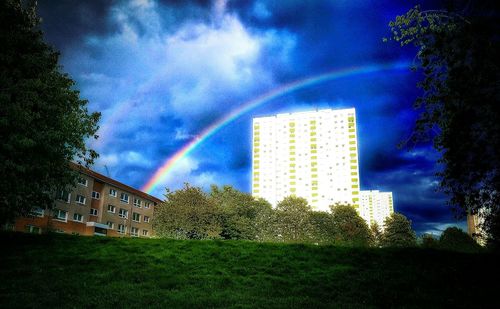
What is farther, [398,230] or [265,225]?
[398,230]

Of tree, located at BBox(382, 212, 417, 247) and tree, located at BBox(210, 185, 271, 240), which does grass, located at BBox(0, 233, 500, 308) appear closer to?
tree, located at BBox(210, 185, 271, 240)

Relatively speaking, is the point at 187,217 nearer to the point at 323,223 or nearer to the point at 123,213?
the point at 123,213

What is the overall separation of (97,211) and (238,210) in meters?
33.9

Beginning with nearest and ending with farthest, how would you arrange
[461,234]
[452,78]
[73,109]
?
[452,78] → [73,109] → [461,234]

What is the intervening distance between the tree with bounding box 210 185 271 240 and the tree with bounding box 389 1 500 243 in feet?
203

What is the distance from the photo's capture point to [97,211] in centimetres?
6862

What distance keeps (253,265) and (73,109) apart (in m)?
15.7

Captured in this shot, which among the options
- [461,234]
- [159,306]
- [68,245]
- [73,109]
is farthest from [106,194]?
[159,306]

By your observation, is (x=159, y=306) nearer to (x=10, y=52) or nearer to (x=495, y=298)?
(x=495, y=298)

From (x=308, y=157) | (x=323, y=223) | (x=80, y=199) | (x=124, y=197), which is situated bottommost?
(x=323, y=223)

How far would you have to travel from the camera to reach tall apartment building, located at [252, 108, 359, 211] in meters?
157

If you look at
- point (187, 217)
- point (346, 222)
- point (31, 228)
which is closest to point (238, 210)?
point (346, 222)

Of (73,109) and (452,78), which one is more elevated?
(73,109)

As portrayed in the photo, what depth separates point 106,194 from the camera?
70375 mm
